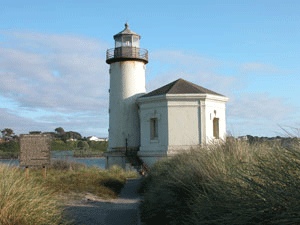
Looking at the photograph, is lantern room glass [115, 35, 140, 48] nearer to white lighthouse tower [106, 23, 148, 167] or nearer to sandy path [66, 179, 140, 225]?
white lighthouse tower [106, 23, 148, 167]

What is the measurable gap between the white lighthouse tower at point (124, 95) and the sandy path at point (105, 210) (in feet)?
38.2

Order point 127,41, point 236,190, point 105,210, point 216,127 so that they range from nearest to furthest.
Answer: point 236,190, point 105,210, point 216,127, point 127,41

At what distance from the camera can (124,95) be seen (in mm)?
27297

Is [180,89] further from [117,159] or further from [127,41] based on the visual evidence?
[117,159]

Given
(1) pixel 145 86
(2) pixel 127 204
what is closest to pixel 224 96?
(1) pixel 145 86

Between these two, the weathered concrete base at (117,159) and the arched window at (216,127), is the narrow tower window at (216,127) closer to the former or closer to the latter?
the arched window at (216,127)

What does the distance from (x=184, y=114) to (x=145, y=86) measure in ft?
18.9

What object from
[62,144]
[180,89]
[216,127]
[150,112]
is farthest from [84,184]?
[62,144]

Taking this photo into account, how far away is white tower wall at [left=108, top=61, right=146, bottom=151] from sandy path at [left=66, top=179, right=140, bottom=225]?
11.7 m

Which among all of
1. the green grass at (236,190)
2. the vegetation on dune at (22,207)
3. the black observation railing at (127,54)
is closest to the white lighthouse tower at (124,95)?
the black observation railing at (127,54)

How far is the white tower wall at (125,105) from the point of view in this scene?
27188mm

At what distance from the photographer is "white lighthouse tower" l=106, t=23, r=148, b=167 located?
27.2 metres

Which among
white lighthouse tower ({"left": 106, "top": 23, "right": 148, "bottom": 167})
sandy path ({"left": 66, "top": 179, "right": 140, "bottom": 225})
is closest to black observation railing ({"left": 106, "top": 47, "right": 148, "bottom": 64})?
white lighthouse tower ({"left": 106, "top": 23, "right": 148, "bottom": 167})

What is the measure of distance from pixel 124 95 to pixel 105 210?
1620cm
